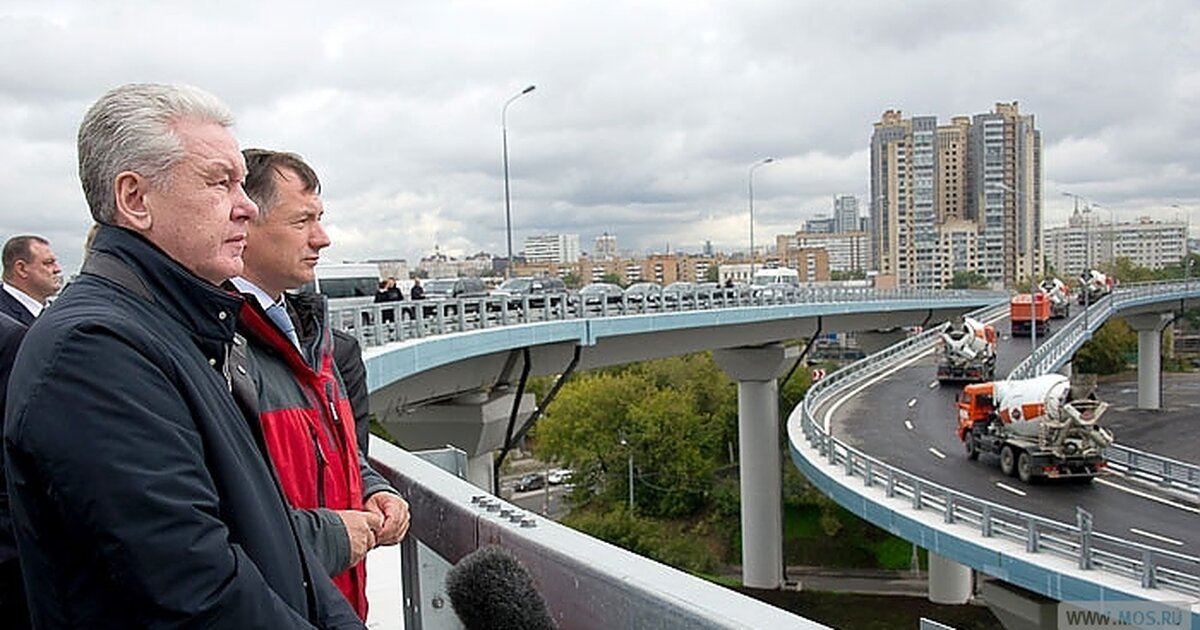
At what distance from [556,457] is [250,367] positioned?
2197 inches

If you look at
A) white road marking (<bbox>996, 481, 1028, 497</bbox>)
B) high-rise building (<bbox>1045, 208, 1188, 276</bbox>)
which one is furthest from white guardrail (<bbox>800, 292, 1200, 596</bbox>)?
high-rise building (<bbox>1045, 208, 1188, 276</bbox>)

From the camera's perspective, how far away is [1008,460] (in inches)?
813

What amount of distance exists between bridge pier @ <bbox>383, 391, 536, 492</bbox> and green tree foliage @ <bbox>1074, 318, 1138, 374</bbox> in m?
75.2

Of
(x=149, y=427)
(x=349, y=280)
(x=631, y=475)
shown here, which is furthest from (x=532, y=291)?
(x=149, y=427)

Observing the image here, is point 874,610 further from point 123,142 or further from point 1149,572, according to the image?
point 123,142

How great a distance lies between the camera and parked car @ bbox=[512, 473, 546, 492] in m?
64.7

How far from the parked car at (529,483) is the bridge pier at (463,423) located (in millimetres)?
39683

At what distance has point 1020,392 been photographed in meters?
20.4

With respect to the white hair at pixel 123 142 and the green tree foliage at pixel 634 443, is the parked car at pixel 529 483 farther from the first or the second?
the white hair at pixel 123 142

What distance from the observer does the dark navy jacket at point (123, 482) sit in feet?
5.08

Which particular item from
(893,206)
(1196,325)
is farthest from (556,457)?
(1196,325)

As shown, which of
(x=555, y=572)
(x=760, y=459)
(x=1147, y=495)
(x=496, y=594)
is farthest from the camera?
(x=760, y=459)

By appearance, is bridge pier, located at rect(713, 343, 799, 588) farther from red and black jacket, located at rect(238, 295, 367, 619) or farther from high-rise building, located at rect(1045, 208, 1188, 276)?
high-rise building, located at rect(1045, 208, 1188, 276)

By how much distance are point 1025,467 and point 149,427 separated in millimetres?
20802
